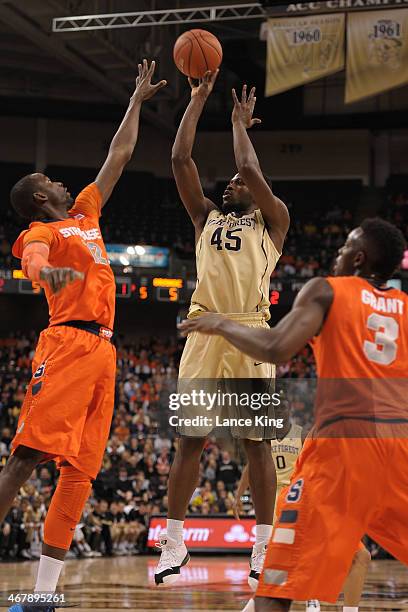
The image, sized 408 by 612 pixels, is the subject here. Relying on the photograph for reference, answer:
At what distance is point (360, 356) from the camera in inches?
148

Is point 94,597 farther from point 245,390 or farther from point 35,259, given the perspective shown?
point 35,259

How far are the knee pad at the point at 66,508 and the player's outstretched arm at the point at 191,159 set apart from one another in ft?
6.61

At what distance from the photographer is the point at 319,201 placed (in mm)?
30609

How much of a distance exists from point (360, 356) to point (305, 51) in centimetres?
1559

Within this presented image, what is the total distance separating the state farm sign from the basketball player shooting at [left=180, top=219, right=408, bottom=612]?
1291 cm

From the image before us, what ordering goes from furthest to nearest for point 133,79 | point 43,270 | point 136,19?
point 133,79, point 136,19, point 43,270

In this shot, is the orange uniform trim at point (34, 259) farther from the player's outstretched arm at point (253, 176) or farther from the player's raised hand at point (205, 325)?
the player's outstretched arm at point (253, 176)

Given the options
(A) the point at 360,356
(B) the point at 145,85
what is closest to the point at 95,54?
(B) the point at 145,85

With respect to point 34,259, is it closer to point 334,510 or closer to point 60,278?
point 60,278

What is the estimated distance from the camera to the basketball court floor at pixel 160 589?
24.4ft

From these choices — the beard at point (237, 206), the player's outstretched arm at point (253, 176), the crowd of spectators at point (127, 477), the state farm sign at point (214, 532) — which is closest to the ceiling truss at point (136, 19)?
the crowd of spectators at point (127, 477)

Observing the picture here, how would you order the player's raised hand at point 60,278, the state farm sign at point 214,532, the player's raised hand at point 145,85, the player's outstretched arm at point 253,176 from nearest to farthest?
the player's raised hand at point 60,278, the player's outstretched arm at point 253,176, the player's raised hand at point 145,85, the state farm sign at point 214,532

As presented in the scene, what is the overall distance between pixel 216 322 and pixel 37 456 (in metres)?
1.86

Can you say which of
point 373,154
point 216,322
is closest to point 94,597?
point 216,322
